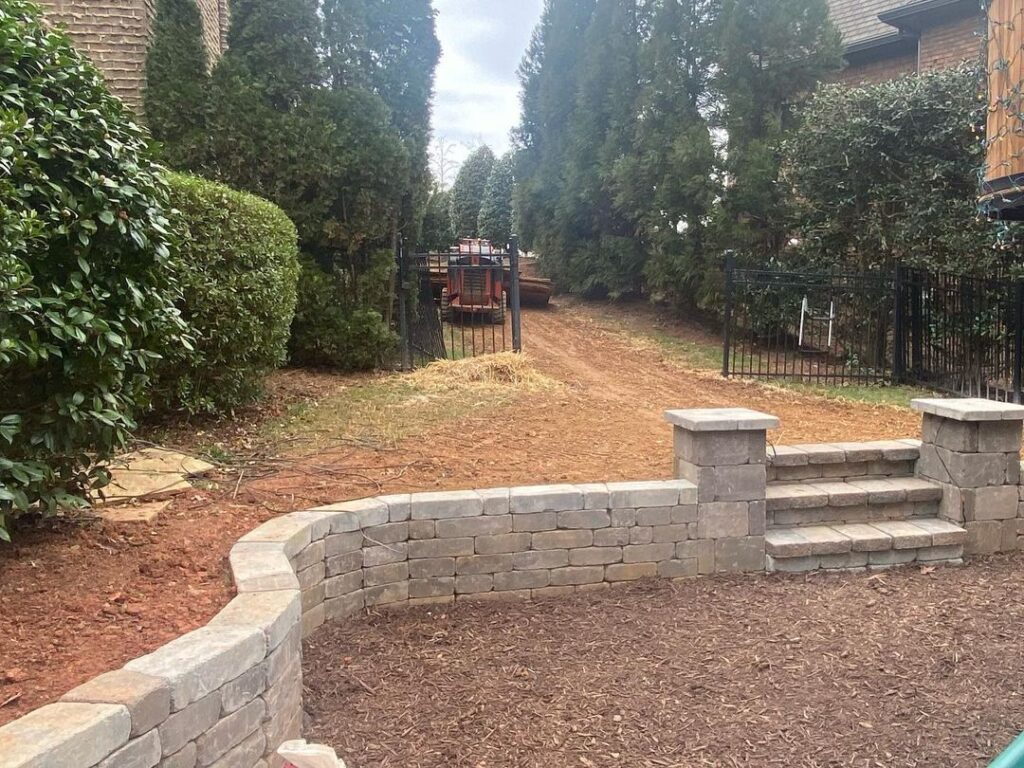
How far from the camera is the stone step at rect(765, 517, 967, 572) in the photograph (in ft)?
14.0

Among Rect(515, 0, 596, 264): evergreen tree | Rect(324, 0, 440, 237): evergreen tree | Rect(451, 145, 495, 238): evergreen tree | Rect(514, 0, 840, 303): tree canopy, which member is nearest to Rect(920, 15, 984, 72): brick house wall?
Rect(514, 0, 840, 303): tree canopy

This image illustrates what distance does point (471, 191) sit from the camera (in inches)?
1253

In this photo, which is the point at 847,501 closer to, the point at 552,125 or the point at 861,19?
the point at 861,19

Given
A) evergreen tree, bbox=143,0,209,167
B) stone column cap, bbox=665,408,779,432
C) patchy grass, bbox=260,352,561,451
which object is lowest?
patchy grass, bbox=260,352,561,451

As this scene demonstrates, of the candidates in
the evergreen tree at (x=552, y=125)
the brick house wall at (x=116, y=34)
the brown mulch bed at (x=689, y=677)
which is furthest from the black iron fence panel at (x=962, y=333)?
the evergreen tree at (x=552, y=125)

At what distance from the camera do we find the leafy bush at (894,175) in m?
9.35

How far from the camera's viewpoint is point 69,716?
183cm

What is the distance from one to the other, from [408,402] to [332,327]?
2.05 meters

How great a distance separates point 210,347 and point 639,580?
364 cm

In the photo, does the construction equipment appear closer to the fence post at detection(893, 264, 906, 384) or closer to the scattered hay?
the scattered hay

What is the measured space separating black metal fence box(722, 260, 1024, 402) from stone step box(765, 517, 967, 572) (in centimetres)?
422

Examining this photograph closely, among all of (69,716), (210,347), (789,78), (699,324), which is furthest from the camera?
(699,324)

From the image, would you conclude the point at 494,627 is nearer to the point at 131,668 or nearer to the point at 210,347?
the point at 131,668

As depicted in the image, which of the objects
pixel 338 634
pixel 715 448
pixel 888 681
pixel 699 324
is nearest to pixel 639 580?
pixel 715 448
